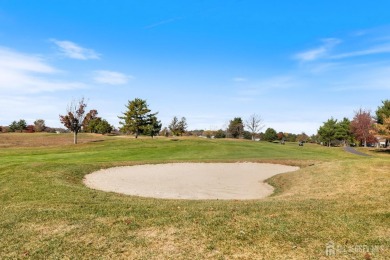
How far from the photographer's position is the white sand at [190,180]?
650 inches

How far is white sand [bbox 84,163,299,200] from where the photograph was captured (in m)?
16.5

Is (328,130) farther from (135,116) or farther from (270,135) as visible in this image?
(135,116)

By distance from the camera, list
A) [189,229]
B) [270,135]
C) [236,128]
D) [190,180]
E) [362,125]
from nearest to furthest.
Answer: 1. [189,229]
2. [190,180]
3. [362,125]
4. [270,135]
5. [236,128]

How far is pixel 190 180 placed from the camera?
21.0 meters

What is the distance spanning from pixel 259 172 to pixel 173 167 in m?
7.46

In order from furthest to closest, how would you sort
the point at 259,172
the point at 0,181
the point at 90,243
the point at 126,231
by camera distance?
1. the point at 259,172
2. the point at 0,181
3. the point at 126,231
4. the point at 90,243

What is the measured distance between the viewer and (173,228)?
802cm

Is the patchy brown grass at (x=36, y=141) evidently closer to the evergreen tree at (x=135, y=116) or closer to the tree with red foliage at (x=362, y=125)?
the evergreen tree at (x=135, y=116)

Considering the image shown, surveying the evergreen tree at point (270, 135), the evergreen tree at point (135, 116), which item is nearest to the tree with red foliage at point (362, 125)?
the evergreen tree at point (270, 135)

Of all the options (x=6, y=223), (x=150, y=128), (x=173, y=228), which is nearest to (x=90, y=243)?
(x=173, y=228)

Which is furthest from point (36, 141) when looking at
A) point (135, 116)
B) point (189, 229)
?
point (189, 229)

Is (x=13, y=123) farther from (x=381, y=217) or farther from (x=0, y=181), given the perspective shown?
(x=381, y=217)

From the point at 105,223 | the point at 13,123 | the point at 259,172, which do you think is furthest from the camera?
the point at 13,123

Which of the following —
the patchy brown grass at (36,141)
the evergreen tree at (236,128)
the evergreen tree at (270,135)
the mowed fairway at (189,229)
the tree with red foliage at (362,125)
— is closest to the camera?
the mowed fairway at (189,229)
